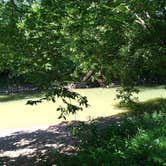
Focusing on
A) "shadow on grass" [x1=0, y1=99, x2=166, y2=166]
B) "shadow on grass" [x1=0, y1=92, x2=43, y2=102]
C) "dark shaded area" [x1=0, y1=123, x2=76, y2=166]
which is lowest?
"dark shaded area" [x1=0, y1=123, x2=76, y2=166]

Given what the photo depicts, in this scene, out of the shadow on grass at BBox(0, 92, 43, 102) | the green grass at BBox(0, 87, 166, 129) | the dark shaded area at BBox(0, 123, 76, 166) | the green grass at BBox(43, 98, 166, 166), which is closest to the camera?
the green grass at BBox(43, 98, 166, 166)

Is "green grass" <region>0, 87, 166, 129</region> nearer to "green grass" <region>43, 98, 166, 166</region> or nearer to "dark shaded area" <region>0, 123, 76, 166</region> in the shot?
"dark shaded area" <region>0, 123, 76, 166</region>

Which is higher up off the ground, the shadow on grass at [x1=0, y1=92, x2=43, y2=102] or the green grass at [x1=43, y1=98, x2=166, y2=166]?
the green grass at [x1=43, y1=98, x2=166, y2=166]

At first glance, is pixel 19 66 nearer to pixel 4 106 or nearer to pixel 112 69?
pixel 112 69

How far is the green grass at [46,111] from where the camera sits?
16719mm

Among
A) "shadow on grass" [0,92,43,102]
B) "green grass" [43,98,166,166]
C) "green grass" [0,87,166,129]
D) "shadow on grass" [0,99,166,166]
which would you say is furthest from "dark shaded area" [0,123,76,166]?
"shadow on grass" [0,92,43,102]

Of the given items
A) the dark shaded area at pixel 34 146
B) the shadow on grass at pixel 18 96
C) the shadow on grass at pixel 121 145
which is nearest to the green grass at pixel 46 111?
the shadow on grass at pixel 18 96

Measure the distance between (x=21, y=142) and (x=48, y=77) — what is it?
Result: 5.62 meters

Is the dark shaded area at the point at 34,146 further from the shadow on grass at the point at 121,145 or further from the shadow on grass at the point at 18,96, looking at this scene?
the shadow on grass at the point at 18,96

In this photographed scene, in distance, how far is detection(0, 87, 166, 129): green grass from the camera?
54.9 feet

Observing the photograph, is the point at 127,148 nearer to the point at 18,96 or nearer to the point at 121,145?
the point at 121,145

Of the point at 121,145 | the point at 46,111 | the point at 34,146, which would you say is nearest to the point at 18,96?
the point at 46,111

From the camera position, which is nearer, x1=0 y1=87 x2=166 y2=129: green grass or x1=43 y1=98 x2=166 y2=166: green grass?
x1=43 y1=98 x2=166 y2=166: green grass

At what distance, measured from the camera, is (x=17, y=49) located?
690 cm
